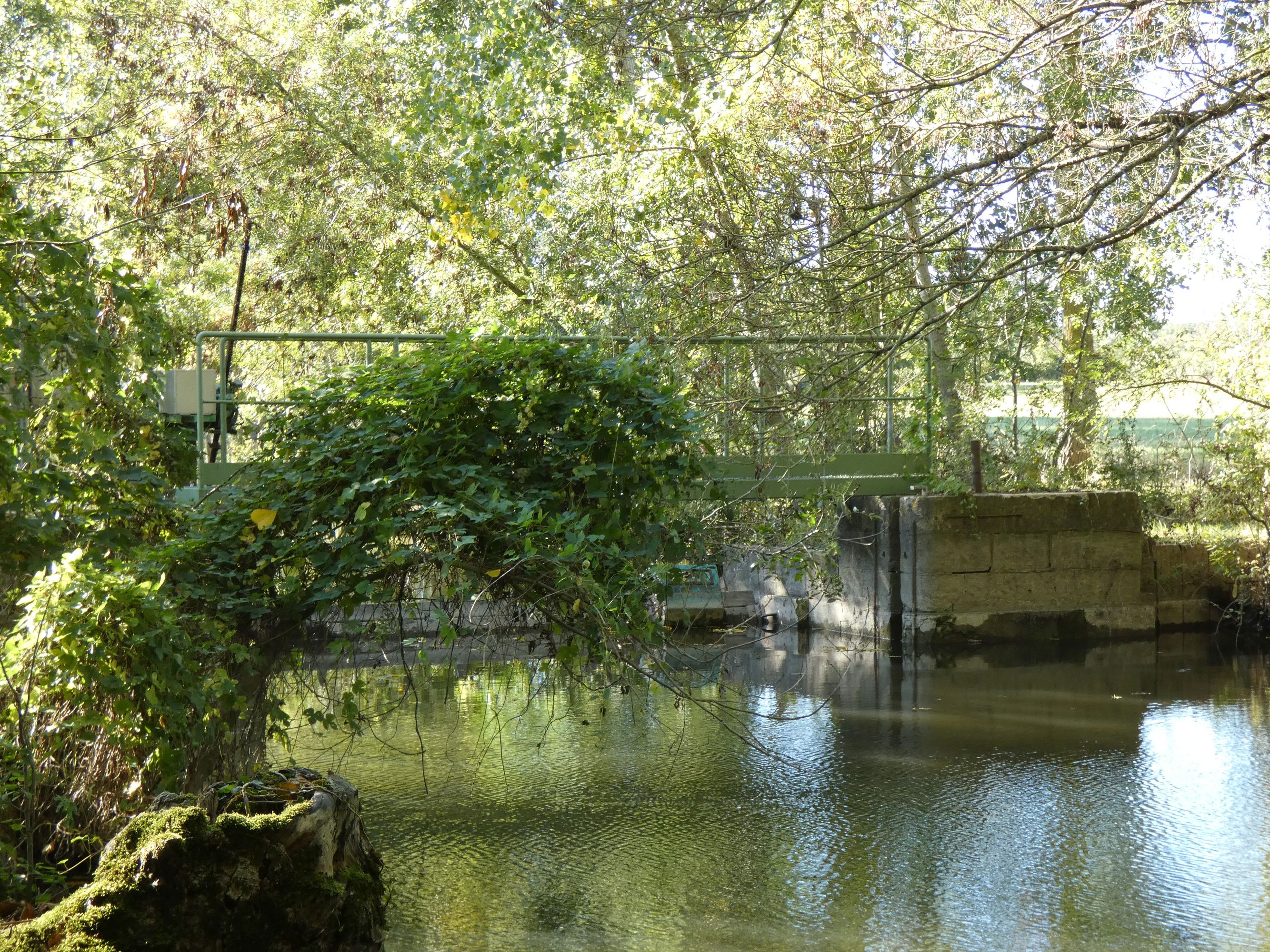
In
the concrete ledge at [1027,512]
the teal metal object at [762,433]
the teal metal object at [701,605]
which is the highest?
the teal metal object at [762,433]

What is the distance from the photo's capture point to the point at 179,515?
16.9ft

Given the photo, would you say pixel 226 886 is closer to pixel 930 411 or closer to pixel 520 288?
pixel 930 411

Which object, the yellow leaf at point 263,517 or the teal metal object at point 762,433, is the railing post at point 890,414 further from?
the yellow leaf at point 263,517

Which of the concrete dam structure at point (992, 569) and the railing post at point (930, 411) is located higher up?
the railing post at point (930, 411)

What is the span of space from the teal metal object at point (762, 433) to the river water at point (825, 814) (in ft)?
5.21

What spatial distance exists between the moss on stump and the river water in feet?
1.78

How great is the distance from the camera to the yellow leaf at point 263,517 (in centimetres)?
443

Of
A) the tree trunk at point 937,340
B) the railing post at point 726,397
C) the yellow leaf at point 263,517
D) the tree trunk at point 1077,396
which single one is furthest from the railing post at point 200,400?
the tree trunk at point 1077,396

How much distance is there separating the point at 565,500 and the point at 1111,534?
8374mm

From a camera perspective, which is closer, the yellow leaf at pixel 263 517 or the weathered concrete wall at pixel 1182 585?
the yellow leaf at pixel 263 517

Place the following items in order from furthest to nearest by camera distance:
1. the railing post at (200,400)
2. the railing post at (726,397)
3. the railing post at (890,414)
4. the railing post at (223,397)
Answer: the railing post at (890,414), the railing post at (200,400), the railing post at (223,397), the railing post at (726,397)

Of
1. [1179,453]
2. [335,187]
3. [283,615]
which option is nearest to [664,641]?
[283,615]

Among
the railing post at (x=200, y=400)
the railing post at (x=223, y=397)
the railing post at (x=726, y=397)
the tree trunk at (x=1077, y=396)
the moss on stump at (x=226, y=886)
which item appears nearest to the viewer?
the moss on stump at (x=226, y=886)

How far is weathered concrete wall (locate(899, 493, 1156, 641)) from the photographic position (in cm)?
1095
